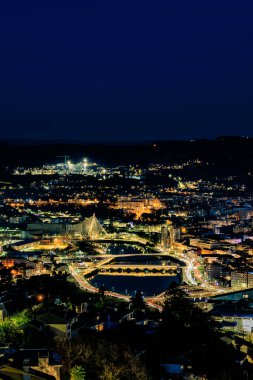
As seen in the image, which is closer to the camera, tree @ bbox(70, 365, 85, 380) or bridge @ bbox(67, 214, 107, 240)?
tree @ bbox(70, 365, 85, 380)

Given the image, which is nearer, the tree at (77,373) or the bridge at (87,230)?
the tree at (77,373)

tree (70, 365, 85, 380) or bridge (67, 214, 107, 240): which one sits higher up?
bridge (67, 214, 107, 240)

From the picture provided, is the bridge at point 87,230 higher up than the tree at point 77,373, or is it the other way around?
the bridge at point 87,230

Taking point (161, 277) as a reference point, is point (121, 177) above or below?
above

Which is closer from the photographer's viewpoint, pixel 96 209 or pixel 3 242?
pixel 3 242

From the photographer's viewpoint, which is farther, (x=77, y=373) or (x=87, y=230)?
(x=87, y=230)

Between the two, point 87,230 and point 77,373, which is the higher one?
point 87,230

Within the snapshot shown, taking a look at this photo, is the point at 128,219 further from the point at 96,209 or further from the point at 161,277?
the point at 161,277

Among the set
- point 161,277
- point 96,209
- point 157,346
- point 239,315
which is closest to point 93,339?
point 157,346
